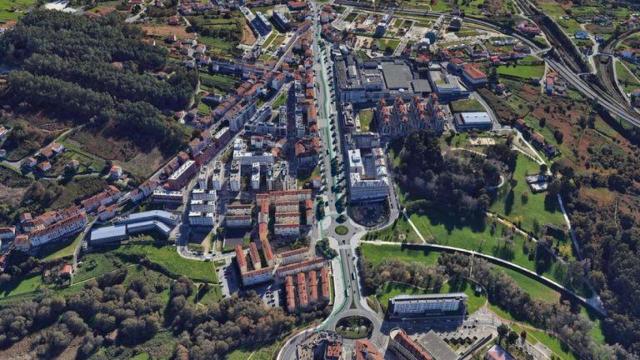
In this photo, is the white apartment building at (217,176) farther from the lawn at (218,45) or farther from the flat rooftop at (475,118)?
the flat rooftop at (475,118)

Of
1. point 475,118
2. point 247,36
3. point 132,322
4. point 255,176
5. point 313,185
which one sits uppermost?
point 247,36

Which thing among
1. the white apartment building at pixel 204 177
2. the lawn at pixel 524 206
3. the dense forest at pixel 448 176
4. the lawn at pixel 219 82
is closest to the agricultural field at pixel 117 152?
the white apartment building at pixel 204 177

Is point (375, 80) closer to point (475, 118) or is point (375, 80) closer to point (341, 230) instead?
point (475, 118)

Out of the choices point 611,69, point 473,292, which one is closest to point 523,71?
point 611,69

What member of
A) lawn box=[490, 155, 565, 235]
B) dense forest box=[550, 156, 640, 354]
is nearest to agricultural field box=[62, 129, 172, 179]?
lawn box=[490, 155, 565, 235]

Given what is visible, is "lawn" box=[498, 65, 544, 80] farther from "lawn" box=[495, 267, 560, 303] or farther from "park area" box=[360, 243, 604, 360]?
"park area" box=[360, 243, 604, 360]

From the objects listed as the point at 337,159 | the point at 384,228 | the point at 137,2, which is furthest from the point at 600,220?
the point at 137,2
